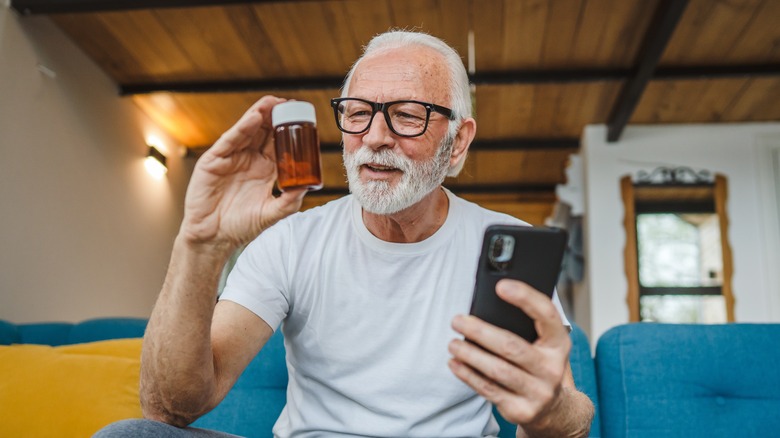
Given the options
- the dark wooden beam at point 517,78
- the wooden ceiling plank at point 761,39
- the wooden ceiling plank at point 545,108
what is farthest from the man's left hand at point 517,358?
the wooden ceiling plank at point 545,108

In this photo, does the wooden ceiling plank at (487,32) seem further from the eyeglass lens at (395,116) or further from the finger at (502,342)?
the finger at (502,342)

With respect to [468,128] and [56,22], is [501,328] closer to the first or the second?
[468,128]

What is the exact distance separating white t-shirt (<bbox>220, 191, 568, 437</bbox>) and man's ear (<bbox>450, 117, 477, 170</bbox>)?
198 mm

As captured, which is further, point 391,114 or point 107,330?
point 107,330

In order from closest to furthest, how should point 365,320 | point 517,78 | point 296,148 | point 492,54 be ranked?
point 296,148
point 365,320
point 492,54
point 517,78

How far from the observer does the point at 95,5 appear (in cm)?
309

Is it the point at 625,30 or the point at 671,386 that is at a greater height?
the point at 625,30

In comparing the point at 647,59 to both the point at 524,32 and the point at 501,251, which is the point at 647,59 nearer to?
the point at 524,32

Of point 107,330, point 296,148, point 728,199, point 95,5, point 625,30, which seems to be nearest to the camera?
point 296,148

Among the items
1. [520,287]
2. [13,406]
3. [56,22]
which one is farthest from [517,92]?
[520,287]

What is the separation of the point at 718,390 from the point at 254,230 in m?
1.13

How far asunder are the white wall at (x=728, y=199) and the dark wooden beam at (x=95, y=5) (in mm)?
2676

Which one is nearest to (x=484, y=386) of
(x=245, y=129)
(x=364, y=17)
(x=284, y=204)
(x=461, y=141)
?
(x=284, y=204)

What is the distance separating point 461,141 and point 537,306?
798mm
